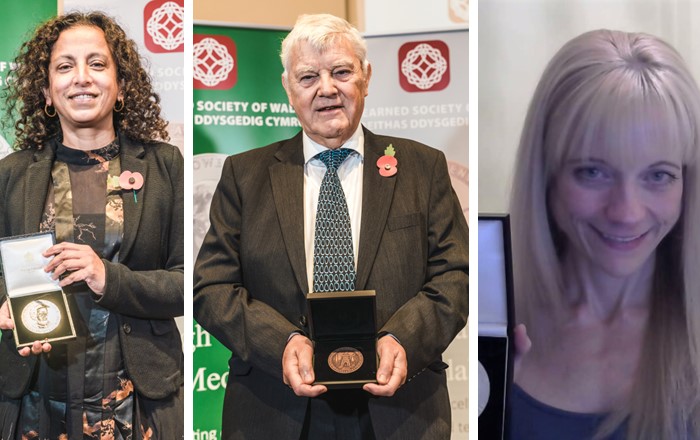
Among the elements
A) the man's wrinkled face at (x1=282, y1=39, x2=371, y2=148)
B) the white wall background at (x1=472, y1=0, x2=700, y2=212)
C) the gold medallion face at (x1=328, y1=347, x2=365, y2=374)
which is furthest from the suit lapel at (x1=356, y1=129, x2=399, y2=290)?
the white wall background at (x1=472, y1=0, x2=700, y2=212)

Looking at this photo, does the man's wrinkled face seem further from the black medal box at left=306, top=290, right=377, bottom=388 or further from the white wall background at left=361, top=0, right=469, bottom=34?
the black medal box at left=306, top=290, right=377, bottom=388

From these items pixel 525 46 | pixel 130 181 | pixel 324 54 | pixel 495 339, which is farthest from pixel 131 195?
pixel 525 46

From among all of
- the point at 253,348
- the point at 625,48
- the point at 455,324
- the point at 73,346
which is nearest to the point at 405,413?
the point at 455,324

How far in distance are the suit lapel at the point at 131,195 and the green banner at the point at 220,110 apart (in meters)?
0.25

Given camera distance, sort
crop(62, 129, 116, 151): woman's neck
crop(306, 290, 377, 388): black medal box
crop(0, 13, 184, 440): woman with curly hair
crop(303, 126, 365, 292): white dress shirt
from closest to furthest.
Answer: crop(306, 290, 377, 388): black medal box < crop(303, 126, 365, 292): white dress shirt < crop(0, 13, 184, 440): woman with curly hair < crop(62, 129, 116, 151): woman's neck

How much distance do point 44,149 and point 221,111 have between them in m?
0.69

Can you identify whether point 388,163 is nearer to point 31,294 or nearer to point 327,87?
point 327,87

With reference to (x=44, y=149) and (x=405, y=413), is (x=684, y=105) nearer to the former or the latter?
(x=405, y=413)

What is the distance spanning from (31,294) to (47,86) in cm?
78

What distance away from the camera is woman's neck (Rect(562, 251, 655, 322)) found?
3.18 metres

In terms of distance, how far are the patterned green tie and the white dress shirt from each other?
0.07 feet

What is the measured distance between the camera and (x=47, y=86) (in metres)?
3.12

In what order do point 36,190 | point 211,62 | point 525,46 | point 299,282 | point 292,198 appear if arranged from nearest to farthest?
point 299,282
point 292,198
point 36,190
point 525,46
point 211,62

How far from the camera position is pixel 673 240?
3186 millimetres
